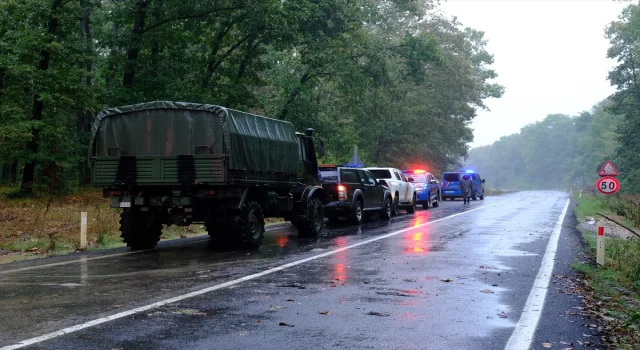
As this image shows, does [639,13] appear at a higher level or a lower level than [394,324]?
higher

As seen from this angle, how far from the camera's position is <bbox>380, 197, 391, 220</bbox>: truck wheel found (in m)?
25.8

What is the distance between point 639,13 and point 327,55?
117 ft

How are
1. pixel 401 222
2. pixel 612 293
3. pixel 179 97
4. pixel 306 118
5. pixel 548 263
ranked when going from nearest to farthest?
pixel 612 293
pixel 548 263
pixel 401 222
pixel 179 97
pixel 306 118

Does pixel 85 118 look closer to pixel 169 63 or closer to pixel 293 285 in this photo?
pixel 169 63

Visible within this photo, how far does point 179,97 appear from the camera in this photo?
1094 inches

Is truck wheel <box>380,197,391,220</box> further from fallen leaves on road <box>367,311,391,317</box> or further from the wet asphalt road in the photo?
fallen leaves on road <box>367,311,391,317</box>

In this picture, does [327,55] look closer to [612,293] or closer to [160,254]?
[160,254]

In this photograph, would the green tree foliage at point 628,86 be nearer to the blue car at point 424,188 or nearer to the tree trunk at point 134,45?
the blue car at point 424,188

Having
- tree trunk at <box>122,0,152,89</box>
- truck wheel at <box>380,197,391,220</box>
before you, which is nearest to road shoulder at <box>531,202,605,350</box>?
truck wheel at <box>380,197,391,220</box>

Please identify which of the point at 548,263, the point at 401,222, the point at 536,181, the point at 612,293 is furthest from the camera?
the point at 536,181

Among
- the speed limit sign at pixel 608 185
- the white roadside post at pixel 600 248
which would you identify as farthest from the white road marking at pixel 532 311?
the speed limit sign at pixel 608 185

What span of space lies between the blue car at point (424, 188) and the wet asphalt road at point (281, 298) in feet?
65.7

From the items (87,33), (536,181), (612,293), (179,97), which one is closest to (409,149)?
(87,33)

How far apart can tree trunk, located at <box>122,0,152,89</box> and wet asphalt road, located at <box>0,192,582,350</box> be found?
1492 cm
